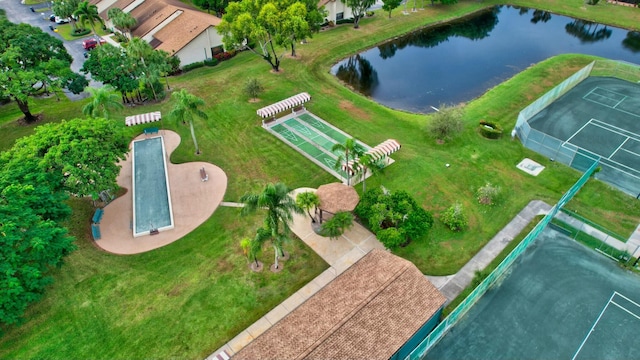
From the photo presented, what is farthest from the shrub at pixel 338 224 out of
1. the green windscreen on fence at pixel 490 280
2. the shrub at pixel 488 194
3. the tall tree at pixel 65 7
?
the tall tree at pixel 65 7

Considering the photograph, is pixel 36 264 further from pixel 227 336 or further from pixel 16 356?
pixel 227 336

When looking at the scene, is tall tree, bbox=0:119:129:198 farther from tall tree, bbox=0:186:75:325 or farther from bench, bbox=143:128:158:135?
bench, bbox=143:128:158:135

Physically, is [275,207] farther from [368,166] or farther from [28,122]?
[28,122]

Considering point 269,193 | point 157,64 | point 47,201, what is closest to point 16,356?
point 47,201

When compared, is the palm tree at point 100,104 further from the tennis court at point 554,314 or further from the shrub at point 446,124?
the tennis court at point 554,314

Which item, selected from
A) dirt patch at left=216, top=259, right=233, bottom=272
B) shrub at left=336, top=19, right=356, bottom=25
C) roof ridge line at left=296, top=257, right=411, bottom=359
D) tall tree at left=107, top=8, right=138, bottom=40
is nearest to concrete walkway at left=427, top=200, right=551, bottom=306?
roof ridge line at left=296, top=257, right=411, bottom=359
